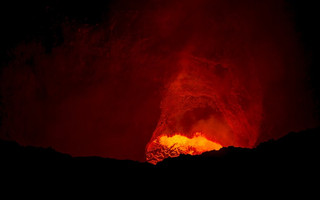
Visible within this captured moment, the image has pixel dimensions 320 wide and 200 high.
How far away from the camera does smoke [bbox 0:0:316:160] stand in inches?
158

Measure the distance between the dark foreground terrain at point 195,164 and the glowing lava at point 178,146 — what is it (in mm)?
5077

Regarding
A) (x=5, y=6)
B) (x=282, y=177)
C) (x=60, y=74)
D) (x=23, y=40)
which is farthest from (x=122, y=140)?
(x=282, y=177)

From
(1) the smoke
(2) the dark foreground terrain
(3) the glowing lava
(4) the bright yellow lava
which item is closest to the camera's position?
(2) the dark foreground terrain

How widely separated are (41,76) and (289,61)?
177 inches

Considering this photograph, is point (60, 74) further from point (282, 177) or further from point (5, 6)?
point (282, 177)

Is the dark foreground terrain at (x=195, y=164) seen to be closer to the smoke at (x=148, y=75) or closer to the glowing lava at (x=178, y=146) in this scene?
the smoke at (x=148, y=75)

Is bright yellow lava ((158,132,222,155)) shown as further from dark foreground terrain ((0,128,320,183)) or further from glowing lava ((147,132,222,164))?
dark foreground terrain ((0,128,320,183))

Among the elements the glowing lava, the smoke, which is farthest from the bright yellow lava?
the smoke

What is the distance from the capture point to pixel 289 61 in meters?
4.03

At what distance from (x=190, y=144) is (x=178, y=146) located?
15.6 inches

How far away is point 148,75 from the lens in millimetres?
5410

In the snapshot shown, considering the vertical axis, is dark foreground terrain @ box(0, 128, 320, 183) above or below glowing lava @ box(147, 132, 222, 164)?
below

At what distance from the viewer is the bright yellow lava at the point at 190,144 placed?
23.5 feet

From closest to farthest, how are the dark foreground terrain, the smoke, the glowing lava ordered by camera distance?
1. the dark foreground terrain
2. the smoke
3. the glowing lava
